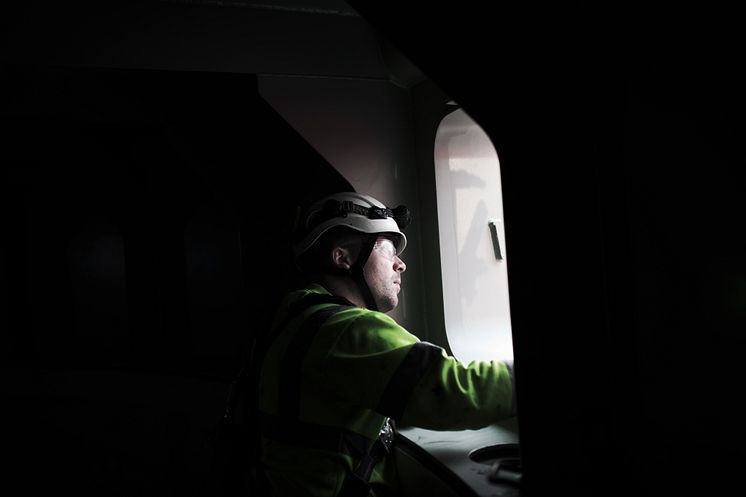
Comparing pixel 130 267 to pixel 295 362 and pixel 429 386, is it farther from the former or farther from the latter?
pixel 429 386

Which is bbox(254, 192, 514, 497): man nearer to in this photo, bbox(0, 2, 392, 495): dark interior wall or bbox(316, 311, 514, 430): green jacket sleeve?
bbox(316, 311, 514, 430): green jacket sleeve

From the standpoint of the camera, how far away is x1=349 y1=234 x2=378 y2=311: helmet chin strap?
1.84m

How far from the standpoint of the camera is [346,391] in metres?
1.40

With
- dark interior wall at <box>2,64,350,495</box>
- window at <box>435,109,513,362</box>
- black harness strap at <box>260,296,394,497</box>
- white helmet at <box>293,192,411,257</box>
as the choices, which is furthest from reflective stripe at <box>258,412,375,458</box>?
dark interior wall at <box>2,64,350,495</box>

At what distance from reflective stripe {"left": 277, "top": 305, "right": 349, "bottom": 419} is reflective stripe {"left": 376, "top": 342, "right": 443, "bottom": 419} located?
253 millimetres

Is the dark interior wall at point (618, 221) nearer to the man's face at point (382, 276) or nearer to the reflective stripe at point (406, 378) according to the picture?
the reflective stripe at point (406, 378)

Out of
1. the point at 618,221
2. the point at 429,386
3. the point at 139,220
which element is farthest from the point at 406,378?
the point at 139,220

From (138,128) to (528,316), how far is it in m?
3.84

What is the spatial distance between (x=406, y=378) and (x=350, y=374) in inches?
5.2

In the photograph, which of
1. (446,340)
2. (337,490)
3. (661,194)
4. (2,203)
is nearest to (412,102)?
(446,340)

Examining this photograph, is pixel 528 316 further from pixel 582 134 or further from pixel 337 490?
pixel 337 490

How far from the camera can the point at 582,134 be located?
0.98 meters

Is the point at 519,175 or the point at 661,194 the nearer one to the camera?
the point at 661,194

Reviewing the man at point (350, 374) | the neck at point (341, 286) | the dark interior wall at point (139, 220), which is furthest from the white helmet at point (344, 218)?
the dark interior wall at point (139, 220)
